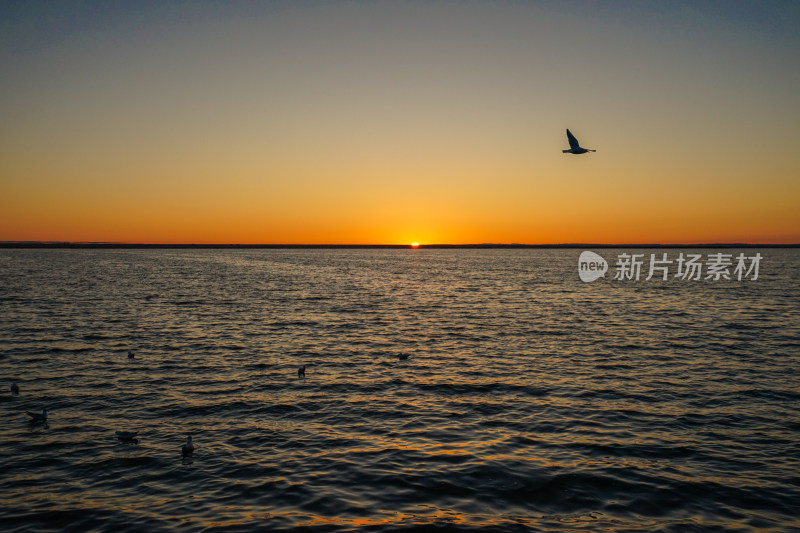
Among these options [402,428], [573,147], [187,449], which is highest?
[573,147]

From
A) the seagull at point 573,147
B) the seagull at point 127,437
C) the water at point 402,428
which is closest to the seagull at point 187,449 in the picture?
the water at point 402,428

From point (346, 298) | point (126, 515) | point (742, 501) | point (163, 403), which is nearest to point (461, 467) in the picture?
point (742, 501)

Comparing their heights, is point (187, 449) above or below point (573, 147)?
below

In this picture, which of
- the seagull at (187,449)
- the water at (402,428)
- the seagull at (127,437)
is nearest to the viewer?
the water at (402,428)

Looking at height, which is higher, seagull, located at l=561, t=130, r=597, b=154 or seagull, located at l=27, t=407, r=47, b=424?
seagull, located at l=561, t=130, r=597, b=154

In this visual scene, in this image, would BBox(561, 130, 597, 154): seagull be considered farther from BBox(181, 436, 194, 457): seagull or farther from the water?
BBox(181, 436, 194, 457): seagull

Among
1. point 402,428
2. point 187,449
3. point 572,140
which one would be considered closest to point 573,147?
point 572,140

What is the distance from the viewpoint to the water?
487 inches

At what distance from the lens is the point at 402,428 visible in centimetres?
1786

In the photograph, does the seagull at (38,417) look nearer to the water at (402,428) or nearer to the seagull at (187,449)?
the water at (402,428)

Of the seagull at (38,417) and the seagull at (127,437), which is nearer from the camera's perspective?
the seagull at (127,437)

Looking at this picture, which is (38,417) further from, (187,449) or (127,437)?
(187,449)

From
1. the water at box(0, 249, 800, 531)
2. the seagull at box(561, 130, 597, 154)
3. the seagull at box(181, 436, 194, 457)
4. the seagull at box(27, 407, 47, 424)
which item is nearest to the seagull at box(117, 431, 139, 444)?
the water at box(0, 249, 800, 531)

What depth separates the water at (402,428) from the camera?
12375mm
